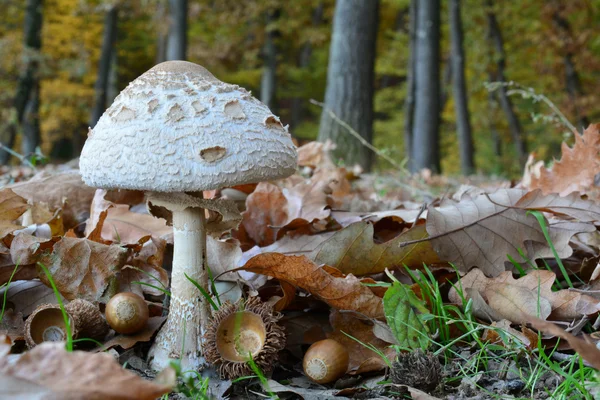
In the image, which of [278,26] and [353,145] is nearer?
[353,145]

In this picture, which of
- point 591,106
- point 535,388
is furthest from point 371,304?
point 591,106

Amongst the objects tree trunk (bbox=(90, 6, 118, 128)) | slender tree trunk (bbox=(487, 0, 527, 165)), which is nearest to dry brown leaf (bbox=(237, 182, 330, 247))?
slender tree trunk (bbox=(487, 0, 527, 165))

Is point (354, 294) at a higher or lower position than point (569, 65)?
lower

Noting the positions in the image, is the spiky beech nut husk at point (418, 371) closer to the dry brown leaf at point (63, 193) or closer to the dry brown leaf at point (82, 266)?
the dry brown leaf at point (82, 266)

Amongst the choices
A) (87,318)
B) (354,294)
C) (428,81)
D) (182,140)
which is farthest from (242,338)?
(428,81)

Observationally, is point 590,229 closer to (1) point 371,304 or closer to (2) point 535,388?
(2) point 535,388

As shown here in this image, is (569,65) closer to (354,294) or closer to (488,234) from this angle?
(488,234)

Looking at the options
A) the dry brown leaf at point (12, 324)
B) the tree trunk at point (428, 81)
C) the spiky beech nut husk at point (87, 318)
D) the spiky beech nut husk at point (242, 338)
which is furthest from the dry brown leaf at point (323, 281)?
the tree trunk at point (428, 81)
